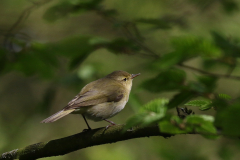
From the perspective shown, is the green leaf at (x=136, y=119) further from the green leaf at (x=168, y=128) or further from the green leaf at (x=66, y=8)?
the green leaf at (x=66, y=8)

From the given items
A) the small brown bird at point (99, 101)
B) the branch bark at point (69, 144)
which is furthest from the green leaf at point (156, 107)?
the small brown bird at point (99, 101)

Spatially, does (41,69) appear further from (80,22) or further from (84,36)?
(80,22)

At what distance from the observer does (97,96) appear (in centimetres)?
481

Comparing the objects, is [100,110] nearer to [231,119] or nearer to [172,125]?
[172,125]

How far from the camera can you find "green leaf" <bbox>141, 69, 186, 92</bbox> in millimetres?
1401

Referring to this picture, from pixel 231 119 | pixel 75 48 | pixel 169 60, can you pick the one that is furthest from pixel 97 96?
pixel 231 119

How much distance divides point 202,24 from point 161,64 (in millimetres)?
6836

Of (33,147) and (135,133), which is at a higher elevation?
(135,133)

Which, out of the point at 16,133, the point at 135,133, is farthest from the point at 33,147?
the point at 16,133

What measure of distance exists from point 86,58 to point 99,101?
2.95 ft

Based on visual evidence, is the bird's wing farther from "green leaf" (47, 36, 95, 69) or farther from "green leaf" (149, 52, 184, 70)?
"green leaf" (149, 52, 184, 70)

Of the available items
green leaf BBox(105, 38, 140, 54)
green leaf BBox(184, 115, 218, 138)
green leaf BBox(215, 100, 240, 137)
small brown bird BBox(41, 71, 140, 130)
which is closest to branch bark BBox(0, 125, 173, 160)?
small brown bird BBox(41, 71, 140, 130)

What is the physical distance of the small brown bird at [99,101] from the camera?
450 centimetres

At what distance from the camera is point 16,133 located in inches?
252
